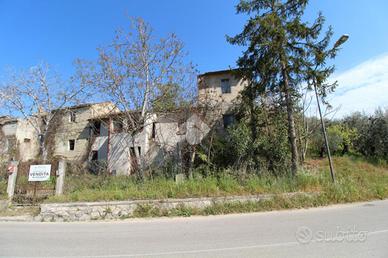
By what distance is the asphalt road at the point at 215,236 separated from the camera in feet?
16.6

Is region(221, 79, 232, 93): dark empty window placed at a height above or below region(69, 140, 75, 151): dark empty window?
above

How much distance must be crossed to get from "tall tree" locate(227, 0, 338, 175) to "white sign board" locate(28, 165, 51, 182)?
40.0 ft

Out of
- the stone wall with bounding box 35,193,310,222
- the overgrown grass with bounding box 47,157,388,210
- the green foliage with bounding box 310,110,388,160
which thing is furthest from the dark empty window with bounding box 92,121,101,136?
the green foliage with bounding box 310,110,388,160

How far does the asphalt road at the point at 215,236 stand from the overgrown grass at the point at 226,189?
4.18 ft

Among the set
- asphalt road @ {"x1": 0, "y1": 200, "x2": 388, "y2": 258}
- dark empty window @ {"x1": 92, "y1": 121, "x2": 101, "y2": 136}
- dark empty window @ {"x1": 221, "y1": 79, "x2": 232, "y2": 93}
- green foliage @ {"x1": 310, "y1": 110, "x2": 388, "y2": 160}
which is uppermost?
dark empty window @ {"x1": 221, "y1": 79, "x2": 232, "y2": 93}

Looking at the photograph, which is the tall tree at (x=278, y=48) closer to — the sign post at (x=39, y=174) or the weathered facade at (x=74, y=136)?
the sign post at (x=39, y=174)

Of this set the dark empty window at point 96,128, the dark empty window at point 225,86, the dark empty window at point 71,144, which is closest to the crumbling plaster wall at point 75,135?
the dark empty window at point 71,144

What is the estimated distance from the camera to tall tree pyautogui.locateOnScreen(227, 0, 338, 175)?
509 inches

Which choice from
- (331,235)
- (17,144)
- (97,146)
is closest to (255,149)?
(331,235)

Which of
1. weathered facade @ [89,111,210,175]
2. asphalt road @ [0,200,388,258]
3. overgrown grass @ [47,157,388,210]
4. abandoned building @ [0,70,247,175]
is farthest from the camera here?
abandoned building @ [0,70,247,175]

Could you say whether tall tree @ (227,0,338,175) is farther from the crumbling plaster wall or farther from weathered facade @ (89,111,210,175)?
the crumbling plaster wall

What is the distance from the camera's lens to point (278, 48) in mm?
12781

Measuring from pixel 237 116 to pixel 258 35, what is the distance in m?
6.95

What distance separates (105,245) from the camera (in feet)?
18.7
